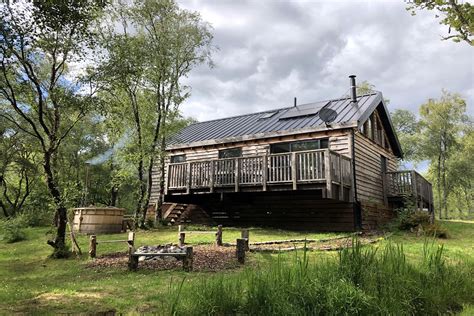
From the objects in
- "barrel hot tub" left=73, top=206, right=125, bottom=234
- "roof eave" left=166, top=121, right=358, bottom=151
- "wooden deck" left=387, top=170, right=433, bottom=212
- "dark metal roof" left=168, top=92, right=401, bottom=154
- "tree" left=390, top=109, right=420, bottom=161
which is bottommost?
"barrel hot tub" left=73, top=206, right=125, bottom=234

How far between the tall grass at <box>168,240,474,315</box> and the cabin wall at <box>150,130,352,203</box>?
9836 mm

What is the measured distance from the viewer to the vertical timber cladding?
1478 centimetres

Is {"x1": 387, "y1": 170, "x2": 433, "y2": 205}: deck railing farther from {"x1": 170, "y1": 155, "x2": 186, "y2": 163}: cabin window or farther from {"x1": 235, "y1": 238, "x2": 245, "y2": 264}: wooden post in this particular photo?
A: {"x1": 235, "y1": 238, "x2": 245, "y2": 264}: wooden post

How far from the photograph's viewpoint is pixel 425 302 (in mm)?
4559

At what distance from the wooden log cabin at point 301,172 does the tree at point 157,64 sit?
60.7 inches

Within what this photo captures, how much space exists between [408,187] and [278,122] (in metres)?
6.72

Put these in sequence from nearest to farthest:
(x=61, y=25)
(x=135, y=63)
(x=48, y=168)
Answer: (x=61, y=25), (x=48, y=168), (x=135, y=63)

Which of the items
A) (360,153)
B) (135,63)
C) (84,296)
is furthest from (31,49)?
(360,153)

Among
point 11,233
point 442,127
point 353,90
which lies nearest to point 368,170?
point 353,90

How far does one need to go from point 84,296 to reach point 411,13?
10494 mm

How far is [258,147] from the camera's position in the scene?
16656 millimetres

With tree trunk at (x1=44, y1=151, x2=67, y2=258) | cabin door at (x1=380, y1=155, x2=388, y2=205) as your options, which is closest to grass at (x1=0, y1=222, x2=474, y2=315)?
tree trunk at (x1=44, y1=151, x2=67, y2=258)

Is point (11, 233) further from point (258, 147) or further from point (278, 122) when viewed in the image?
point (278, 122)

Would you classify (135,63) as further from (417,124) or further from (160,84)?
(417,124)
